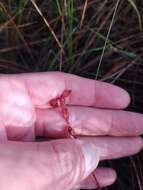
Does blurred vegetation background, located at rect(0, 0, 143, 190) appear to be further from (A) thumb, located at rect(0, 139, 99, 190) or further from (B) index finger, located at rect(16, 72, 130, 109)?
(A) thumb, located at rect(0, 139, 99, 190)

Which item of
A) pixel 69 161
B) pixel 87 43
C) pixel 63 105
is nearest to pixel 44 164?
pixel 69 161

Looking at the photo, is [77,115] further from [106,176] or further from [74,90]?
[106,176]

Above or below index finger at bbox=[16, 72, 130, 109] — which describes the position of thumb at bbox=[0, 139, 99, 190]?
Result: below

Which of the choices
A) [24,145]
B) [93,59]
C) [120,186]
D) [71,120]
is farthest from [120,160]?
[24,145]

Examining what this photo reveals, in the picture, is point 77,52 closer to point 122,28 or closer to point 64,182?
point 122,28

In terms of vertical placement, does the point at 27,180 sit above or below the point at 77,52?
below

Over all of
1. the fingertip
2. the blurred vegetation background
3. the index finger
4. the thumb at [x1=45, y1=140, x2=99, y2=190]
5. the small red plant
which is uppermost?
the blurred vegetation background

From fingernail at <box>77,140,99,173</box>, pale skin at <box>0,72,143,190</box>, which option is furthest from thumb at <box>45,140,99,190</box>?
pale skin at <box>0,72,143,190</box>
